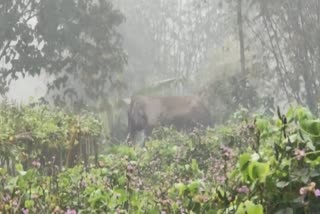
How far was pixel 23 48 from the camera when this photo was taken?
18734 mm

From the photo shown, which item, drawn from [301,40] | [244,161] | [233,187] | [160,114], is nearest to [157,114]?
[160,114]

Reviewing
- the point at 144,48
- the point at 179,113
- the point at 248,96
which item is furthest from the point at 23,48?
Result: the point at 144,48

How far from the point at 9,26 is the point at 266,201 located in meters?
17.4

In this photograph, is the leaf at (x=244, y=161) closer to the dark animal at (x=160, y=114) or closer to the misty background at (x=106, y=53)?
the misty background at (x=106, y=53)

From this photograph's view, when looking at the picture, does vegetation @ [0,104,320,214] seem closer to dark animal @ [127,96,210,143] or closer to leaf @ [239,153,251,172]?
leaf @ [239,153,251,172]

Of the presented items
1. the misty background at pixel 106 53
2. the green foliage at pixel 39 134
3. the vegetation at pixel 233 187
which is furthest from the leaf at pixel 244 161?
the misty background at pixel 106 53

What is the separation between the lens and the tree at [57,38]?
Answer: 18875mm

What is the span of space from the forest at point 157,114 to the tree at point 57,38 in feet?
0.13

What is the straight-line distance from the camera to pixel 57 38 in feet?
63.9

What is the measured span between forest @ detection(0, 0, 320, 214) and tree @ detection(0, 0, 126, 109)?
0.13 ft

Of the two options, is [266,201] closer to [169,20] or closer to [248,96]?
[248,96]

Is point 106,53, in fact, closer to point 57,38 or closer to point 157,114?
point 57,38

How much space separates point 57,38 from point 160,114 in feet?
13.5

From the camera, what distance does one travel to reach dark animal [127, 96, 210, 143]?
2003 centimetres
